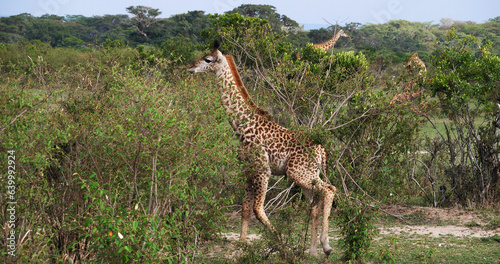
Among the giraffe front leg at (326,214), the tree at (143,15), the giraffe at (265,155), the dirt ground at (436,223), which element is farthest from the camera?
the tree at (143,15)

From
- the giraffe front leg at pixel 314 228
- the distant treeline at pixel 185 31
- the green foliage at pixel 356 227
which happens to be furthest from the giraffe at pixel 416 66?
the distant treeline at pixel 185 31

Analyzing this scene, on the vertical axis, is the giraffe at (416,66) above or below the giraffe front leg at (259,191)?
above

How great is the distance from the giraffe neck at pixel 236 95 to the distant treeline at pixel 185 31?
97.7 ft

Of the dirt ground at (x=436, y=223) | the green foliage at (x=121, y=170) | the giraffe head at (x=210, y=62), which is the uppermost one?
the giraffe head at (x=210, y=62)

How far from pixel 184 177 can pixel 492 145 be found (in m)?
5.87

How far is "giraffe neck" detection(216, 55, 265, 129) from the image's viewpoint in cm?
700

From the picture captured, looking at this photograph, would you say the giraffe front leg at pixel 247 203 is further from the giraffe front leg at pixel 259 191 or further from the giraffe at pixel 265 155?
the giraffe front leg at pixel 259 191

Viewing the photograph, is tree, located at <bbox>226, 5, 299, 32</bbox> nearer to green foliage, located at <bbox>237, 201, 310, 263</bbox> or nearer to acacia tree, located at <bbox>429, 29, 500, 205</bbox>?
acacia tree, located at <bbox>429, 29, 500, 205</bbox>

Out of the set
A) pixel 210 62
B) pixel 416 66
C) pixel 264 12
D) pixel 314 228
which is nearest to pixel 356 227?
pixel 314 228

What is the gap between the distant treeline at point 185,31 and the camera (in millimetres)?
46500

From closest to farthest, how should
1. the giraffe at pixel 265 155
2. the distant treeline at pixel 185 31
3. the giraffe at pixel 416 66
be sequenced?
the giraffe at pixel 265 155
the giraffe at pixel 416 66
the distant treeline at pixel 185 31

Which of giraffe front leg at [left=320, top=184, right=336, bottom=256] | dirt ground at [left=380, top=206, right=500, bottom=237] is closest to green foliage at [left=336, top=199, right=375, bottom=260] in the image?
giraffe front leg at [left=320, top=184, right=336, bottom=256]

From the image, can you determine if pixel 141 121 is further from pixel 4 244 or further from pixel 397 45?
pixel 397 45

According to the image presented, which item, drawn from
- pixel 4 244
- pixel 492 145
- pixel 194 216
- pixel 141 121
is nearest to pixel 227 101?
pixel 194 216
